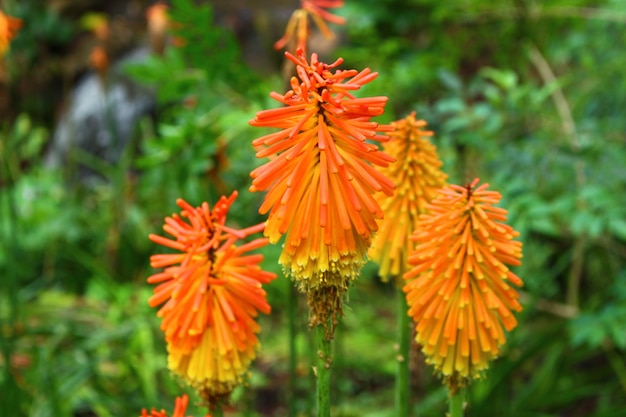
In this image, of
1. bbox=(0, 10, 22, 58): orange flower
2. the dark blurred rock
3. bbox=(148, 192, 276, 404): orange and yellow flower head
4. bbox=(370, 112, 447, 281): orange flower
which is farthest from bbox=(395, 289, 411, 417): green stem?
the dark blurred rock

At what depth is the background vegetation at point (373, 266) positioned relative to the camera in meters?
2.96

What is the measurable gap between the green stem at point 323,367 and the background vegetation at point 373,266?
2.64 feet

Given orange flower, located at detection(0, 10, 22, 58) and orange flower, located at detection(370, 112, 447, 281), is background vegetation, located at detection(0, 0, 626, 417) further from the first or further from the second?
orange flower, located at detection(370, 112, 447, 281)

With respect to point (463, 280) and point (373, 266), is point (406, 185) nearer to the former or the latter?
point (463, 280)

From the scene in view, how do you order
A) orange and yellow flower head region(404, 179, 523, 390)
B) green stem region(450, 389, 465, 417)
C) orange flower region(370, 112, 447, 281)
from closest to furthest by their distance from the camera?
1. orange and yellow flower head region(404, 179, 523, 390)
2. green stem region(450, 389, 465, 417)
3. orange flower region(370, 112, 447, 281)

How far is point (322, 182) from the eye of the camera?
1213 millimetres

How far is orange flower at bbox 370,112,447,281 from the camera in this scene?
1.60 metres

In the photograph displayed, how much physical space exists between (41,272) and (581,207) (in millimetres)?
4283

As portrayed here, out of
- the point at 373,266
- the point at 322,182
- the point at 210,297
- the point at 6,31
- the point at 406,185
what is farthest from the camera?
the point at 373,266

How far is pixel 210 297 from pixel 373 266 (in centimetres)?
238

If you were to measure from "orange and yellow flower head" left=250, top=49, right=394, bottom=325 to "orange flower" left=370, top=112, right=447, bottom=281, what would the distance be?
13.6 inches

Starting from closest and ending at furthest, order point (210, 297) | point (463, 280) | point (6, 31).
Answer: point (463, 280)
point (210, 297)
point (6, 31)

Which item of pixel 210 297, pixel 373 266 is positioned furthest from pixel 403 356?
pixel 373 266

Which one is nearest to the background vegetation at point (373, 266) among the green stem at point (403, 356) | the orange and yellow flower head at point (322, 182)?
the green stem at point (403, 356)
